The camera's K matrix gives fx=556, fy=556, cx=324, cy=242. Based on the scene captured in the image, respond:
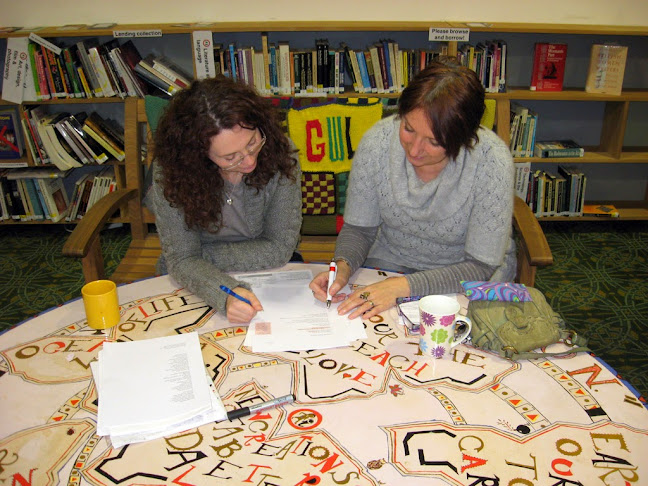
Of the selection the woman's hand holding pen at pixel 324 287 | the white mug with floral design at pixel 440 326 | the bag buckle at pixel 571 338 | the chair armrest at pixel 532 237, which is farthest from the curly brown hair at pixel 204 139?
the bag buckle at pixel 571 338

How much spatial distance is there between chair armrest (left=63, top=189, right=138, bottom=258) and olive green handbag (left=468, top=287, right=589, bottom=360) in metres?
1.16

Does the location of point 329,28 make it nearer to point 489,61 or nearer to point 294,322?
point 489,61

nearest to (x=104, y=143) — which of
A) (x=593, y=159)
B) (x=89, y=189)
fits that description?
(x=89, y=189)

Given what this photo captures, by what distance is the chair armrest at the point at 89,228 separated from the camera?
5.48ft

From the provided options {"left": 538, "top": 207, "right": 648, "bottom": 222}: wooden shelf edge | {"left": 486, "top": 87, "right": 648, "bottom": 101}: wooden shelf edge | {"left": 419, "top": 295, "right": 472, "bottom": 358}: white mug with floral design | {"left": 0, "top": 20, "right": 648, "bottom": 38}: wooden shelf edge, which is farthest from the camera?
{"left": 538, "top": 207, "right": 648, "bottom": 222}: wooden shelf edge

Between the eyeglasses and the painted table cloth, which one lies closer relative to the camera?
the painted table cloth

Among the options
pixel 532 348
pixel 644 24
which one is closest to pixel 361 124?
pixel 532 348

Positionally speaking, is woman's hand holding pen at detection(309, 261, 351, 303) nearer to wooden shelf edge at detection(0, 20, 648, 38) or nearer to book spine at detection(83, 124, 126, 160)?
wooden shelf edge at detection(0, 20, 648, 38)

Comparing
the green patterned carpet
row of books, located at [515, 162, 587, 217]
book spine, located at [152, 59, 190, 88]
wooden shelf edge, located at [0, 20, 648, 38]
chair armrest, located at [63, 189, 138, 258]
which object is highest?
wooden shelf edge, located at [0, 20, 648, 38]

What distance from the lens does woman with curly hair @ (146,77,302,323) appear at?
56.7 inches

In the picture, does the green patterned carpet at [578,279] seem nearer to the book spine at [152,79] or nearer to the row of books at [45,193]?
the row of books at [45,193]

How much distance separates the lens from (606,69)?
317 cm

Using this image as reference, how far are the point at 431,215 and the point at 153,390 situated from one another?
92 cm

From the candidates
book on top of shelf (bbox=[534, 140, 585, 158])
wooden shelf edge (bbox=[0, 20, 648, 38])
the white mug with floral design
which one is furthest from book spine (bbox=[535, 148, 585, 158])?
the white mug with floral design
